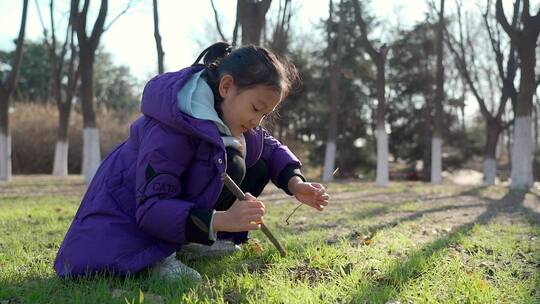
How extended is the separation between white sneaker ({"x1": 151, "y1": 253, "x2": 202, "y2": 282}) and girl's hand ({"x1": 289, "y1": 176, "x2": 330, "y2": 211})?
669 millimetres

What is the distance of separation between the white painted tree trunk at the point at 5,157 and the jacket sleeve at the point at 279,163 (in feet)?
39.3

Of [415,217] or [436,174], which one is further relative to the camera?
[436,174]

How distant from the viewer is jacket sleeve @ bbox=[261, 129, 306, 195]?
2.70 metres

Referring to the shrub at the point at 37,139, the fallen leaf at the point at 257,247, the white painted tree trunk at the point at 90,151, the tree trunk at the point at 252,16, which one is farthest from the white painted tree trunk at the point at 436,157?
the shrub at the point at 37,139

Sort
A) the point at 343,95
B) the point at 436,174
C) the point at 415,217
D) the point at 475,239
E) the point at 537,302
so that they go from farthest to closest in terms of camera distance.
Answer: the point at 343,95 → the point at 436,174 → the point at 415,217 → the point at 475,239 → the point at 537,302

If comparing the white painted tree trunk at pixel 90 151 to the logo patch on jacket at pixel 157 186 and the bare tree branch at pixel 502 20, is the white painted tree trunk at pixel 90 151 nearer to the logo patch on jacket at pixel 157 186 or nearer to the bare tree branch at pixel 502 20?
the bare tree branch at pixel 502 20

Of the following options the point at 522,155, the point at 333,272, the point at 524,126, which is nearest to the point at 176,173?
the point at 333,272


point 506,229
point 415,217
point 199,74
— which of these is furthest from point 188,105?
point 415,217

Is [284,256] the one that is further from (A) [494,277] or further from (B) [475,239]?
(B) [475,239]

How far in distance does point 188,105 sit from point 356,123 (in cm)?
2009

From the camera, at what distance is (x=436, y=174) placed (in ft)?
50.4

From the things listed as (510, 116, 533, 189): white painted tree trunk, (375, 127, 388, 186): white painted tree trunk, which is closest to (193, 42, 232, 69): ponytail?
(510, 116, 533, 189): white painted tree trunk

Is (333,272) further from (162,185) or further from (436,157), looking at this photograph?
(436,157)

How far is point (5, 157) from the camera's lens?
1281 centimetres
